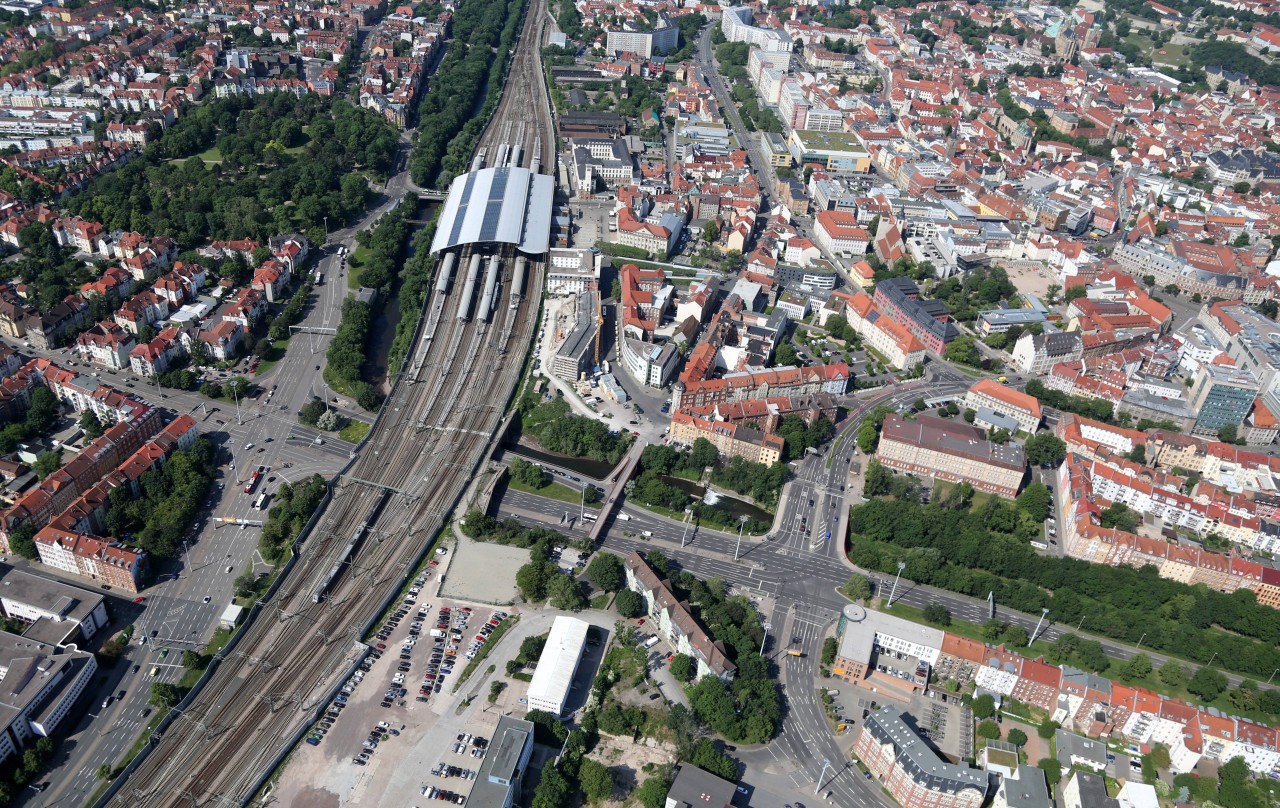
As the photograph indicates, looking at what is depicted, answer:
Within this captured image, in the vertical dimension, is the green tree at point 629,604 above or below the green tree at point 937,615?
below

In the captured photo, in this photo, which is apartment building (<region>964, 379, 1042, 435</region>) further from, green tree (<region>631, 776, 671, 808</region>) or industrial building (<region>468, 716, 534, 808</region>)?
industrial building (<region>468, 716, 534, 808</region>)

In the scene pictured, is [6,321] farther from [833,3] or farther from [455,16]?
[833,3]

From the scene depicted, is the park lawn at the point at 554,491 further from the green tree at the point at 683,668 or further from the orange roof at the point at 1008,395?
the orange roof at the point at 1008,395

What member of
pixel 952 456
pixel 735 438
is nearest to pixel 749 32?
pixel 735 438

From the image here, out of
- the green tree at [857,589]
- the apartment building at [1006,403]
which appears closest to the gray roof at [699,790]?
the green tree at [857,589]

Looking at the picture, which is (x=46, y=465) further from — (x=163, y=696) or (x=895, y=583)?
(x=895, y=583)

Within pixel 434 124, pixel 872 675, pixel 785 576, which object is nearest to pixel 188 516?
pixel 785 576
